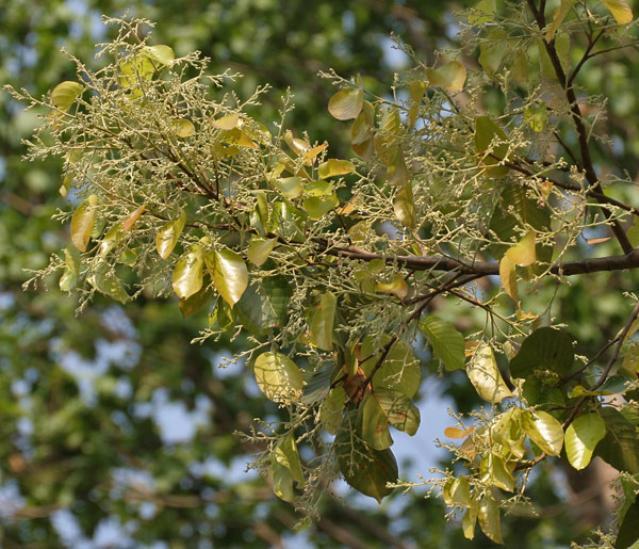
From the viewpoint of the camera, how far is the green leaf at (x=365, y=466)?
3.88 ft

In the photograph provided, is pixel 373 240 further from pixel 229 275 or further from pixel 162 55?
pixel 162 55

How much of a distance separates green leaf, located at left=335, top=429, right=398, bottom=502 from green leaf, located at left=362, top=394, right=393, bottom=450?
0.11ft

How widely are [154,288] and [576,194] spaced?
38cm

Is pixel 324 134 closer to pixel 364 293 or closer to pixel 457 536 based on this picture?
pixel 457 536

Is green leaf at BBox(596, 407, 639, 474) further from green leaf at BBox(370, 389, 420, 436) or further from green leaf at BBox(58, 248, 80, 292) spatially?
green leaf at BBox(58, 248, 80, 292)

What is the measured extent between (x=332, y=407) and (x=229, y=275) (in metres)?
0.18

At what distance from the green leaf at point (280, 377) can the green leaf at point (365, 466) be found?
78 millimetres

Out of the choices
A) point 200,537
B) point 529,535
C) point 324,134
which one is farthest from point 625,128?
point 200,537

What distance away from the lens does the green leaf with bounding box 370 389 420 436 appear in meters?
1.15

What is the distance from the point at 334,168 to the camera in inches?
45.7

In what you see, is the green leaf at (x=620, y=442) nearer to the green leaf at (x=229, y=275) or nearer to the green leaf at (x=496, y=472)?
the green leaf at (x=496, y=472)

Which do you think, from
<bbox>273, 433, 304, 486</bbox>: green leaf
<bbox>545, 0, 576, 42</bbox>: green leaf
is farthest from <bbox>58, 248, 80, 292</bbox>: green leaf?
<bbox>545, 0, 576, 42</bbox>: green leaf

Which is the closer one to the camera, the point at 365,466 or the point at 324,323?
the point at 324,323

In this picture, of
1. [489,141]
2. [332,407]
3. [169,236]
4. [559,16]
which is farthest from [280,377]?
[559,16]
